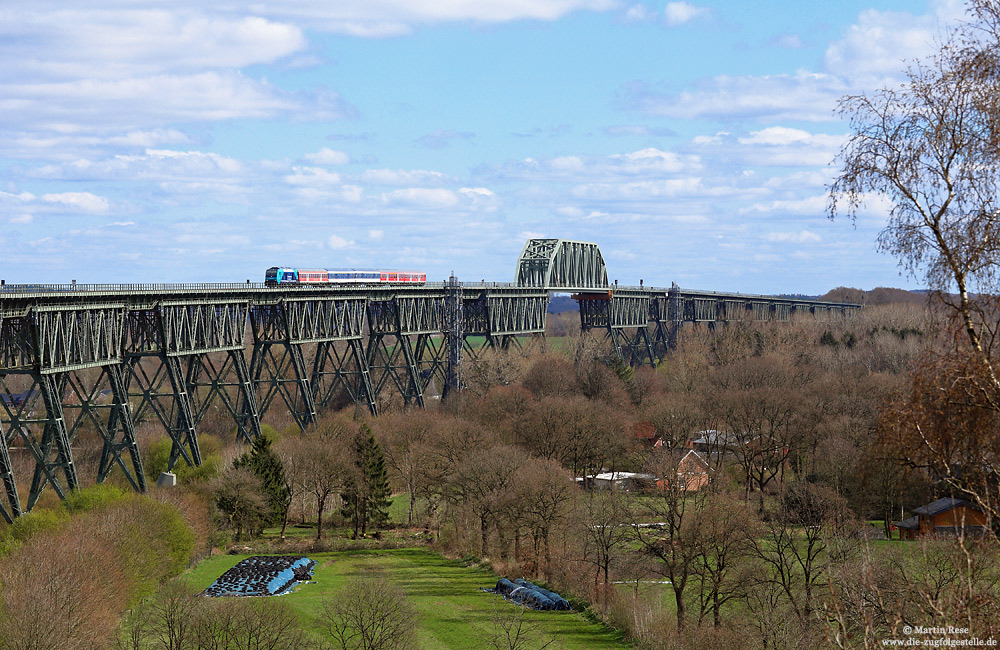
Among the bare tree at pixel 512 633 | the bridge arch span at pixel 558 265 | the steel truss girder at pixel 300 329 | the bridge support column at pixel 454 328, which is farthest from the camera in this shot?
the bridge arch span at pixel 558 265

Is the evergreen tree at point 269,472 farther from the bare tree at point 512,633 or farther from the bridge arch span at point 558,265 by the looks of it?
the bridge arch span at point 558,265

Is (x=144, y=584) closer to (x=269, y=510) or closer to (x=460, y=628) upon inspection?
(x=460, y=628)

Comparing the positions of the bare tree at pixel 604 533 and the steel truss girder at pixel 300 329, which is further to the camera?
the steel truss girder at pixel 300 329

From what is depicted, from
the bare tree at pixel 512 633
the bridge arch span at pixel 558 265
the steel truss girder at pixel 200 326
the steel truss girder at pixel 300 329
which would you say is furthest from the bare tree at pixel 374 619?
the bridge arch span at pixel 558 265

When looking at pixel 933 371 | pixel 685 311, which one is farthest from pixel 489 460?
pixel 685 311

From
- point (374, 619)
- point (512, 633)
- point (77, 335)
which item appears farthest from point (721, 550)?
point (77, 335)

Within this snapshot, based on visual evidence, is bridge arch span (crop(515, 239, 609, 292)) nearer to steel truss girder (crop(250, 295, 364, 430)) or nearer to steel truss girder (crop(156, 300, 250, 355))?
steel truss girder (crop(250, 295, 364, 430))
